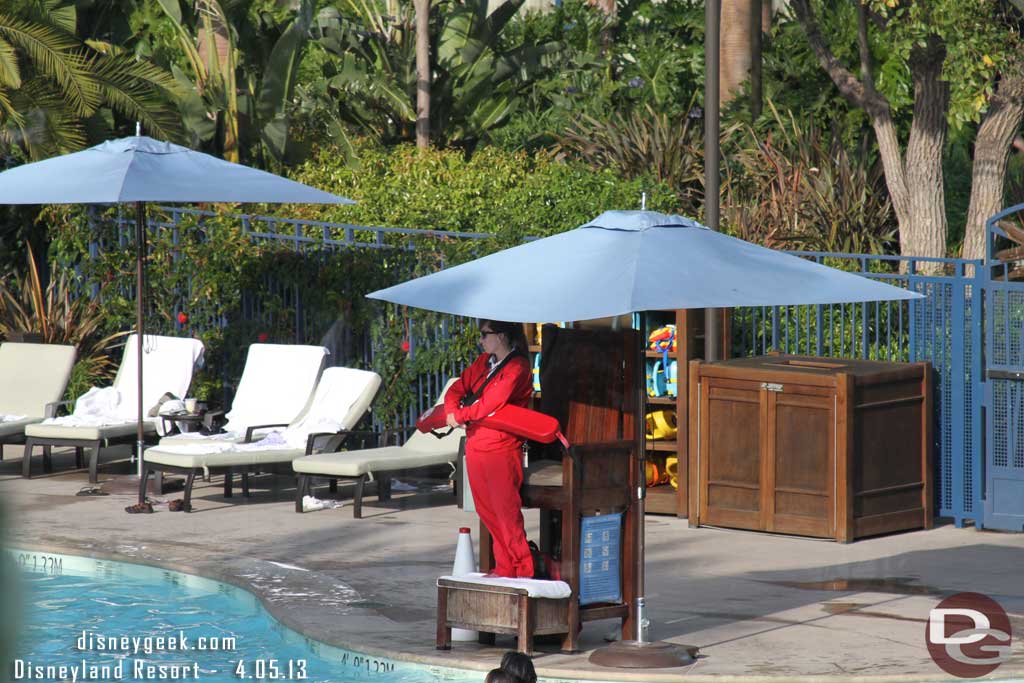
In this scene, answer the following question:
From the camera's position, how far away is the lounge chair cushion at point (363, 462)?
11539 mm

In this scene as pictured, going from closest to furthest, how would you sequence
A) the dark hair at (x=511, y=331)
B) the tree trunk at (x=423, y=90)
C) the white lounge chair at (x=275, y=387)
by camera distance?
1. the dark hair at (x=511, y=331)
2. the white lounge chair at (x=275, y=387)
3. the tree trunk at (x=423, y=90)

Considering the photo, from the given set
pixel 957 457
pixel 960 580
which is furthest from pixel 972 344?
pixel 960 580

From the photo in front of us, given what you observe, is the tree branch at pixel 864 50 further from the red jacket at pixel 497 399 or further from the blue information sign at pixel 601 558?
the blue information sign at pixel 601 558

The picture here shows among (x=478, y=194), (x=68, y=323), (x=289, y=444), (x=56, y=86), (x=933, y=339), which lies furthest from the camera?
(x=56, y=86)

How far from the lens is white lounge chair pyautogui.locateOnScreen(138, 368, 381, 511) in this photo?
11.9 metres

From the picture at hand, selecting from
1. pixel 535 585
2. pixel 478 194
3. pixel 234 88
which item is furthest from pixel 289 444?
pixel 234 88

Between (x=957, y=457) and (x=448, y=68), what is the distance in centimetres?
1431

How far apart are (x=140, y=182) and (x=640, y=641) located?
641 cm

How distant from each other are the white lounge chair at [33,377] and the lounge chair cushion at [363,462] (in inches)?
140

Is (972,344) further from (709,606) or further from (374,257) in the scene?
(374,257)

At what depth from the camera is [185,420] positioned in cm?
1295

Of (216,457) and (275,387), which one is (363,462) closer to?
(216,457)

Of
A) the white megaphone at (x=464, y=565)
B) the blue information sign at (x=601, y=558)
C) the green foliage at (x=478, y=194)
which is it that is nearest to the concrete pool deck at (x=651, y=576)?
the white megaphone at (x=464, y=565)

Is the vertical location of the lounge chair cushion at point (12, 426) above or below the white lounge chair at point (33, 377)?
below
